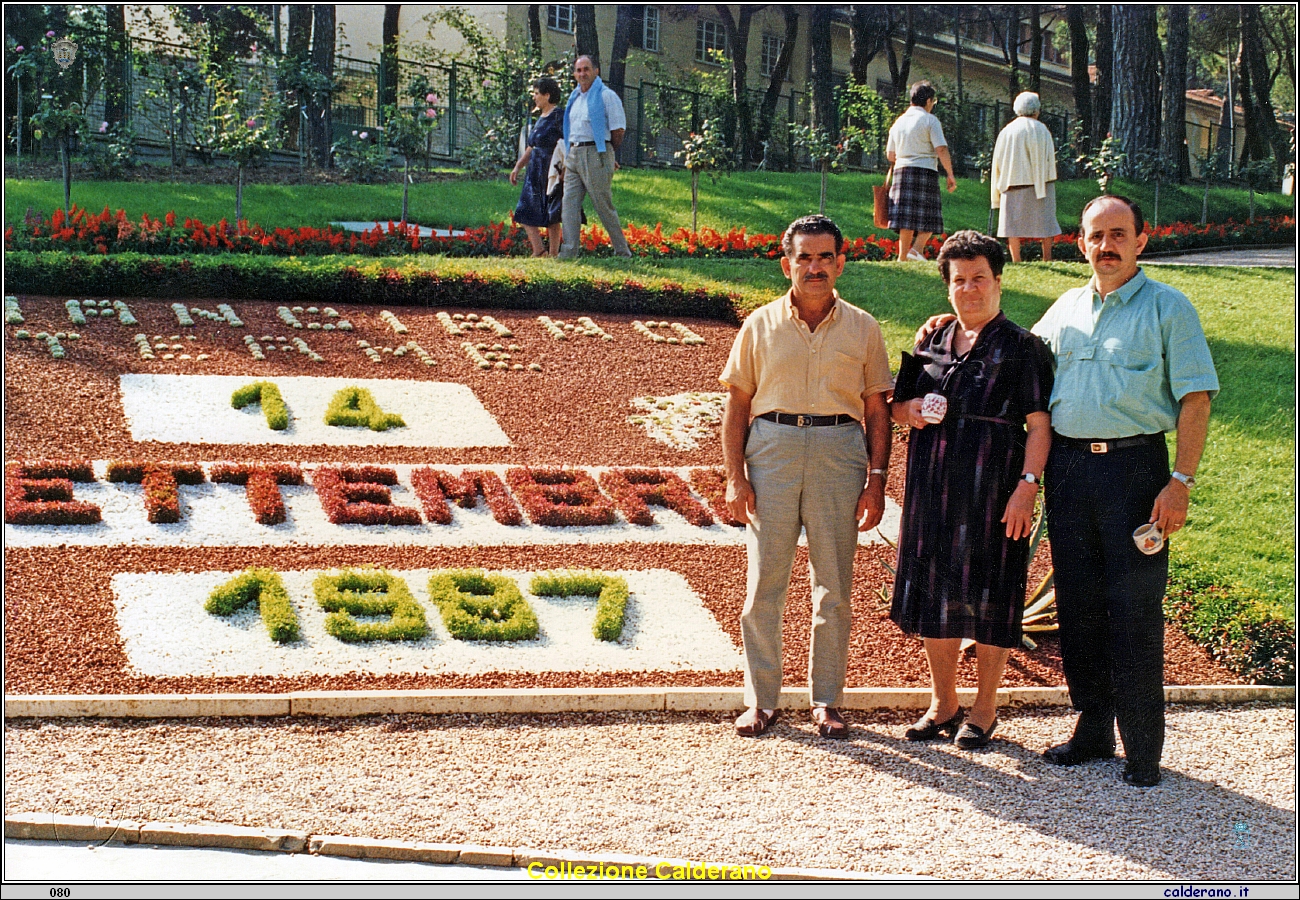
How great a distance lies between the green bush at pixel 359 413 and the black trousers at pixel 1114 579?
5247 mm

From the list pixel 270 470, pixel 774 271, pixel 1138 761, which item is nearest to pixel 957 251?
pixel 1138 761

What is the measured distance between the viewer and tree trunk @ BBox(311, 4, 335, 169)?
2211cm

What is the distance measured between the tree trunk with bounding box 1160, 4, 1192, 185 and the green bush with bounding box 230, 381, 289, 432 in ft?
63.9

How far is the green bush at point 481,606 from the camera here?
576 centimetres

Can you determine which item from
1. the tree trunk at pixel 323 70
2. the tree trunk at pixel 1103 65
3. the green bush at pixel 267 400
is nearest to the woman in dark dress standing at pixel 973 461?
the green bush at pixel 267 400

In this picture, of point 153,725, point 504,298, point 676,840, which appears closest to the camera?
point 676,840

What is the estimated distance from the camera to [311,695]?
4.91 metres

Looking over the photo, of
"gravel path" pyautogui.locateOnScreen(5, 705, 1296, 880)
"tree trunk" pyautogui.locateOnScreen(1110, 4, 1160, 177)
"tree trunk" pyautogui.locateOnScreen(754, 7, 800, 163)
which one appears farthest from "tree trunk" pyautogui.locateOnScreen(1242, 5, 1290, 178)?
"gravel path" pyautogui.locateOnScreen(5, 705, 1296, 880)

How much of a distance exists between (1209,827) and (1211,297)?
9.59m

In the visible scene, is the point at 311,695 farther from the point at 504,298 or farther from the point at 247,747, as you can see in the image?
the point at 504,298

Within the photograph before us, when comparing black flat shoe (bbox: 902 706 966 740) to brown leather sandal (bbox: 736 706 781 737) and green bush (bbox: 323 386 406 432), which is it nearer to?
brown leather sandal (bbox: 736 706 781 737)

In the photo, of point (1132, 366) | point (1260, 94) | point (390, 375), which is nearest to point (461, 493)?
point (390, 375)

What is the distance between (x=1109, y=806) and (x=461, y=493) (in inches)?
170

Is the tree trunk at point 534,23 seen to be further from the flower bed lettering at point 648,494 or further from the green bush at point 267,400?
the flower bed lettering at point 648,494
